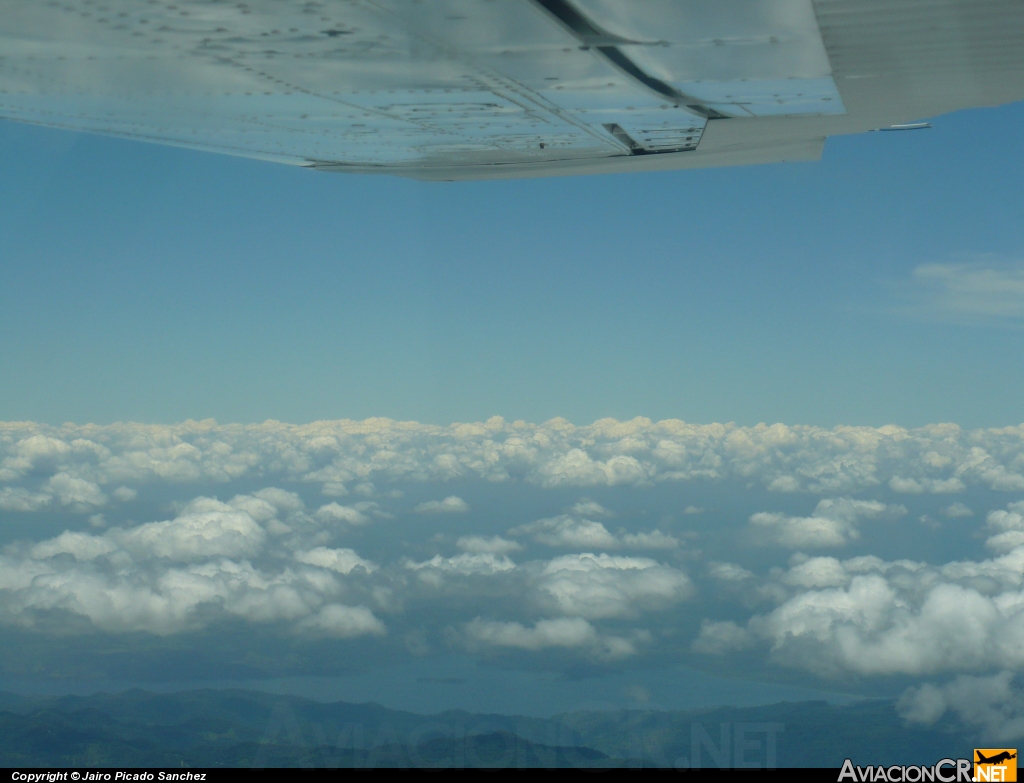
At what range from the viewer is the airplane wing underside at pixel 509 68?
2441 mm

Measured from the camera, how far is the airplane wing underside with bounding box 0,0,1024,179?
2.44 metres

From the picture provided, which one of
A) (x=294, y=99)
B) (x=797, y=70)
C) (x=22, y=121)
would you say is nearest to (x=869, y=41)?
(x=797, y=70)

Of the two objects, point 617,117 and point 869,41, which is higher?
point 617,117

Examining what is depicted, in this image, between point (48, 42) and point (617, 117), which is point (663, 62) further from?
point (48, 42)

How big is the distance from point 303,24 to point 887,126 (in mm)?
3787

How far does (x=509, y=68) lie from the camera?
3.03m

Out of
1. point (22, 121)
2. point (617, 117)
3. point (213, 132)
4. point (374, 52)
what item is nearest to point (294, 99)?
point (374, 52)

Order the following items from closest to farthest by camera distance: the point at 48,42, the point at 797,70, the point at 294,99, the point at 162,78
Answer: the point at 48,42
the point at 797,70
the point at 162,78
the point at 294,99

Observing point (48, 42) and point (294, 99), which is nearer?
point (48, 42)

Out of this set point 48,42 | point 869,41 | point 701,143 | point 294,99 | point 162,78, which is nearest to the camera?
point 869,41

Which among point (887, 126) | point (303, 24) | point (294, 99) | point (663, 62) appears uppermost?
point (887, 126)

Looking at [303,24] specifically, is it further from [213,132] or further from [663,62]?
[213,132]

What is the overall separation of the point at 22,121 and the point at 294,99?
240 cm

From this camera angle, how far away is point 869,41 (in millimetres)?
2584
